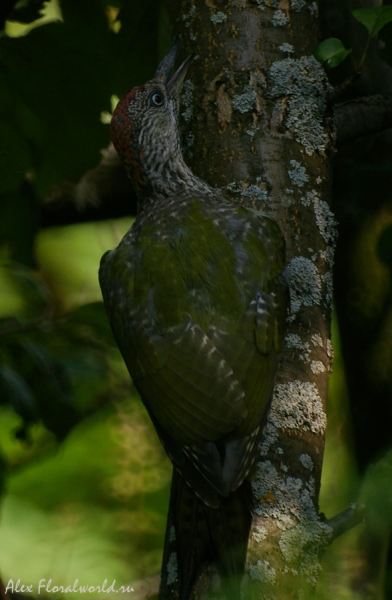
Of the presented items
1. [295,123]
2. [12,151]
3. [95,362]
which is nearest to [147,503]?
[95,362]

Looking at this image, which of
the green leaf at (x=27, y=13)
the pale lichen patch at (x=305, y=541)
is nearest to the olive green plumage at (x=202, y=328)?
the pale lichen patch at (x=305, y=541)

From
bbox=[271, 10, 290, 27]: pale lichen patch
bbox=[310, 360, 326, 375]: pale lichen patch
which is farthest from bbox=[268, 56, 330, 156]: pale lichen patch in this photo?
bbox=[310, 360, 326, 375]: pale lichen patch

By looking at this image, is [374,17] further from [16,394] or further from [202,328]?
[16,394]

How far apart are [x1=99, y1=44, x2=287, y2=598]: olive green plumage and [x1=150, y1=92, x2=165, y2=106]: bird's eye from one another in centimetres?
24

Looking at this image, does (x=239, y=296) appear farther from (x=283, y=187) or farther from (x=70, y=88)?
(x=70, y=88)

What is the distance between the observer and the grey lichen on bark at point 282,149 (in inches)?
83.8

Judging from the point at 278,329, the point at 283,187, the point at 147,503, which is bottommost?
the point at 147,503

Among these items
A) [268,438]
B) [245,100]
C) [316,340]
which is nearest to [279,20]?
[245,100]

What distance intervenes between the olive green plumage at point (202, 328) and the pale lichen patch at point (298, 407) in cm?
8

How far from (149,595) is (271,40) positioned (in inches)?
87.3

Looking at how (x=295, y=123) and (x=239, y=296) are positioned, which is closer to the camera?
(x=239, y=296)

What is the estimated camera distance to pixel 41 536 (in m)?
3.82

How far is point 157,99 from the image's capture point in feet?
9.62

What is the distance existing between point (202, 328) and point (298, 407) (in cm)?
35
